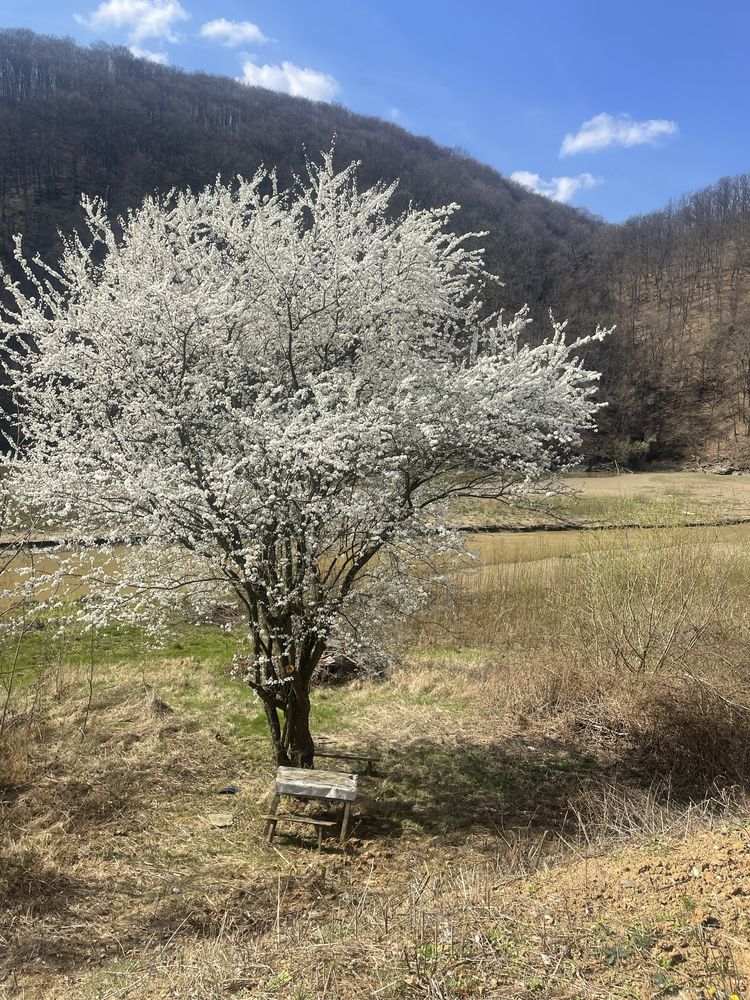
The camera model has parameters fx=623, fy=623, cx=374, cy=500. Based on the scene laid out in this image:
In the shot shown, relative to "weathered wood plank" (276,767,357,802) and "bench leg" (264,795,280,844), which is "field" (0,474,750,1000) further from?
"weathered wood plank" (276,767,357,802)

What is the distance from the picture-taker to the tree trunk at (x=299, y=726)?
23.7 feet

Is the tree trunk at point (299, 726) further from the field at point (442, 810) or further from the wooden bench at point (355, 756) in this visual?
the field at point (442, 810)

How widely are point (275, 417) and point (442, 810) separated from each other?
488cm

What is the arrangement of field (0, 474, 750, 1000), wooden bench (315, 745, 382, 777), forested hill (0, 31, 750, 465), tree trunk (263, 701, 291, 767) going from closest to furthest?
field (0, 474, 750, 1000) < tree trunk (263, 701, 291, 767) < wooden bench (315, 745, 382, 777) < forested hill (0, 31, 750, 465)

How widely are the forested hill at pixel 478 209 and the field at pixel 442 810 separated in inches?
2327

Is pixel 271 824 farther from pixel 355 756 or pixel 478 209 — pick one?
pixel 478 209

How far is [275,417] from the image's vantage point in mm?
6477

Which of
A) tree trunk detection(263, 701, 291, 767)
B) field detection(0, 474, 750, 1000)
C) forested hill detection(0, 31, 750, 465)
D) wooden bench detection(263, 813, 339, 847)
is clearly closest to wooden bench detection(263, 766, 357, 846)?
wooden bench detection(263, 813, 339, 847)

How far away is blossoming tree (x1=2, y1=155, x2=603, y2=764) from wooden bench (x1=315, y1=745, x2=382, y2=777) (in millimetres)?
313

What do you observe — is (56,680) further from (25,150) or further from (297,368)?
(25,150)

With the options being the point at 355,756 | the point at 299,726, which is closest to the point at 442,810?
the point at 355,756

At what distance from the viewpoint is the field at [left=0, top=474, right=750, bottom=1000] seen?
11.2 feet

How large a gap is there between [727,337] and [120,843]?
3734 inches

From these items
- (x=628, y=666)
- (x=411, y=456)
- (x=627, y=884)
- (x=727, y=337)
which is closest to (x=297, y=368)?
(x=411, y=456)
